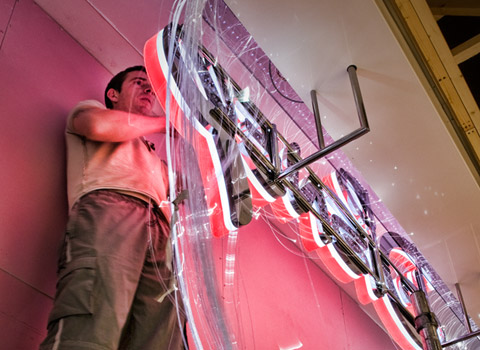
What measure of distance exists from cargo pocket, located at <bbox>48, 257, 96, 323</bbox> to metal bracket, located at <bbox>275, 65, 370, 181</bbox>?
0.89 meters

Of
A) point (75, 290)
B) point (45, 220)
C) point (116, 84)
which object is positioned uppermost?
point (116, 84)

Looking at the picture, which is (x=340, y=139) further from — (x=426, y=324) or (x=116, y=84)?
(x=116, y=84)

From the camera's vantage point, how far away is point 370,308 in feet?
12.7

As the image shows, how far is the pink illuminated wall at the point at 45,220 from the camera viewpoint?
65.5 inches

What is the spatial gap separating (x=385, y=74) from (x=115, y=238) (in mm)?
1320

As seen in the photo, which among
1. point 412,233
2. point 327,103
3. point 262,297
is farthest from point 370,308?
point 327,103

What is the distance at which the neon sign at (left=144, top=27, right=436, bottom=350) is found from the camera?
72.3 inches

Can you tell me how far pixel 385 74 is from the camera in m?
2.22

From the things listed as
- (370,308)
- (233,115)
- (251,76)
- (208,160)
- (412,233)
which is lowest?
(370,308)

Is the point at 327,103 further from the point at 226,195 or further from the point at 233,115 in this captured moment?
the point at 226,195

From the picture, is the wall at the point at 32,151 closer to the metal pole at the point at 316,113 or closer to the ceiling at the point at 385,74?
the ceiling at the point at 385,74

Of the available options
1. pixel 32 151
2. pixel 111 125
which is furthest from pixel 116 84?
pixel 32 151

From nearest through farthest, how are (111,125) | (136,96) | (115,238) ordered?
(115,238), (111,125), (136,96)

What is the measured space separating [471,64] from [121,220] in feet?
8.98
